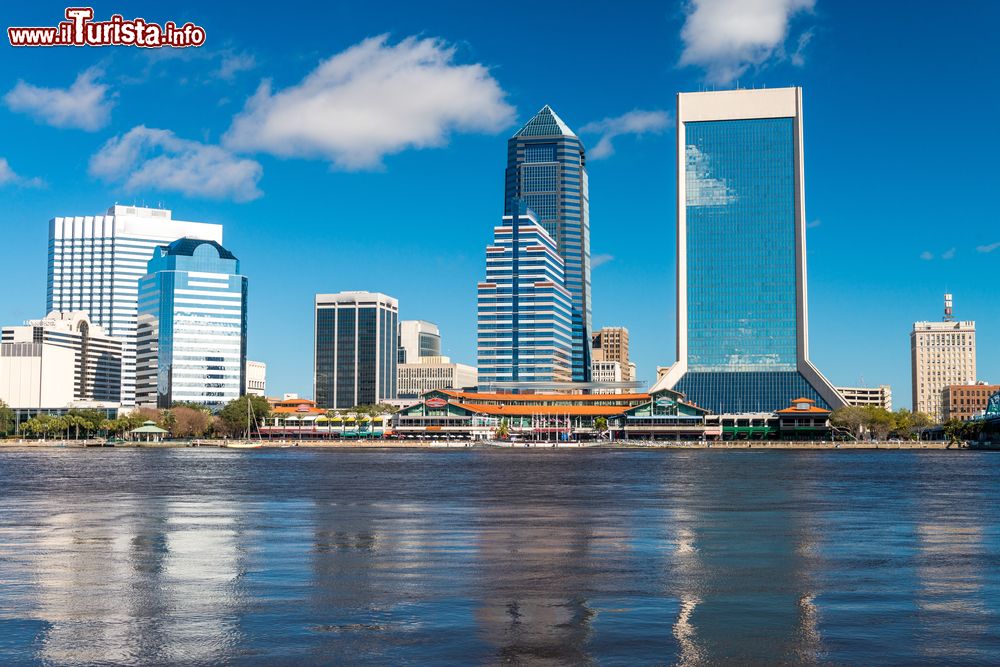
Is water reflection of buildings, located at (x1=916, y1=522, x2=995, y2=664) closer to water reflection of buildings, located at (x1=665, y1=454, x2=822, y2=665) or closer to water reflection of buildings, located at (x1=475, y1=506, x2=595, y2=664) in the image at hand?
water reflection of buildings, located at (x1=665, y1=454, x2=822, y2=665)

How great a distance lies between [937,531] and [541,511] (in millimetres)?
20934

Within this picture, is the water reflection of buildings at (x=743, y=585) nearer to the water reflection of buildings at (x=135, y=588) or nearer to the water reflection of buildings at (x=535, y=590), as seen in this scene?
the water reflection of buildings at (x=535, y=590)

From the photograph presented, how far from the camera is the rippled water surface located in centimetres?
2495

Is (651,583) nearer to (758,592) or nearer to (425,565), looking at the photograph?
(758,592)

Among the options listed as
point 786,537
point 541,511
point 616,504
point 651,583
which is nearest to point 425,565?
point 651,583

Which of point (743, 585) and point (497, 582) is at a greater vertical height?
point (497, 582)

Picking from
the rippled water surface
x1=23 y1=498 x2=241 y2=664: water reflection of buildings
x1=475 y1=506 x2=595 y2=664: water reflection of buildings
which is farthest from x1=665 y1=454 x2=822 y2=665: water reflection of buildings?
x1=23 y1=498 x2=241 y2=664: water reflection of buildings

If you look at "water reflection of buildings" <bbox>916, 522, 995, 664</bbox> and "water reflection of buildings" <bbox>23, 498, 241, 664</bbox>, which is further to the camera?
"water reflection of buildings" <bbox>916, 522, 995, 664</bbox>

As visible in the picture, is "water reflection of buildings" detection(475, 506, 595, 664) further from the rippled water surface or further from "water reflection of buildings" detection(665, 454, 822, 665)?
"water reflection of buildings" detection(665, 454, 822, 665)

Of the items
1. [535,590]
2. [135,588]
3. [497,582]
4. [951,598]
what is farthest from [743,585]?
[135,588]

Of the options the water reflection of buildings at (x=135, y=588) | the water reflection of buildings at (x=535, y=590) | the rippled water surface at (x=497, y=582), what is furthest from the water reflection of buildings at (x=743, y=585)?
the water reflection of buildings at (x=135, y=588)

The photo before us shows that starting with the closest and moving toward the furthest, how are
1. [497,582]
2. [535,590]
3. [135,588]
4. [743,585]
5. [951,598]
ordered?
[951,598]
[535,590]
[135,588]
[497,582]
[743,585]

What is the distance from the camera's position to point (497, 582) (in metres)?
33.8

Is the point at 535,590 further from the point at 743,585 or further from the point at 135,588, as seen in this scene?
the point at 135,588
